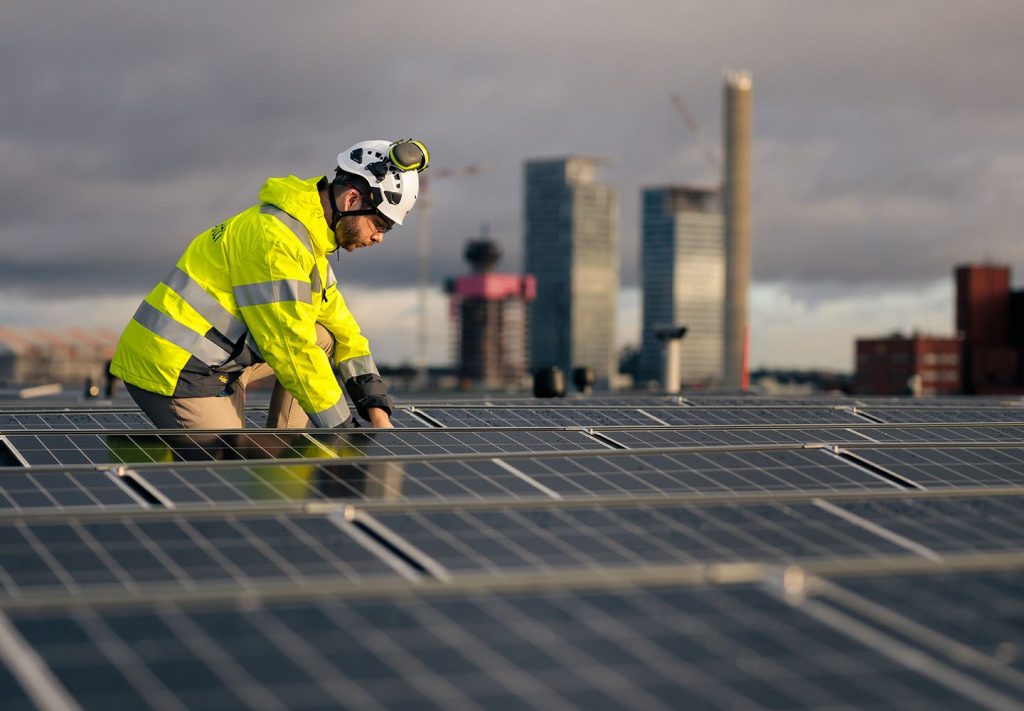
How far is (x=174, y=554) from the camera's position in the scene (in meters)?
6.35

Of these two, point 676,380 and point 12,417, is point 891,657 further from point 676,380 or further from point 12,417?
point 676,380

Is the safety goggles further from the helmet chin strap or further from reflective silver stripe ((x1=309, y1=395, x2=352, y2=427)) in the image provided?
reflective silver stripe ((x1=309, y1=395, x2=352, y2=427))

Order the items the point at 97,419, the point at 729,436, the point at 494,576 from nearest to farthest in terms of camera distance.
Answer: the point at 494,576 < the point at 729,436 < the point at 97,419

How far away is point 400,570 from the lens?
6172 millimetres

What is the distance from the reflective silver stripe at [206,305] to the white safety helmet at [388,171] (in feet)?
4.83

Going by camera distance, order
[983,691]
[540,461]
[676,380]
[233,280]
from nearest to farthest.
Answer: [983,691] < [540,461] < [233,280] < [676,380]

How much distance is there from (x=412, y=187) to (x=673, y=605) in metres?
6.07

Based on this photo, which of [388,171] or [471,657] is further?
[388,171]

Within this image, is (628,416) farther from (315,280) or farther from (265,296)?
(265,296)

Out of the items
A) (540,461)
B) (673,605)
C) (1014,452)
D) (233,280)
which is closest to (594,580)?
(673,605)

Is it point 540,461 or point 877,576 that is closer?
point 877,576

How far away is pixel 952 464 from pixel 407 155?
16.4 feet

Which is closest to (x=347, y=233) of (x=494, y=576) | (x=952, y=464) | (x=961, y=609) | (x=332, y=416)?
(x=332, y=416)

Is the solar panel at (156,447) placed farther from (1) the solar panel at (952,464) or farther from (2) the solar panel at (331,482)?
(1) the solar panel at (952,464)
